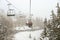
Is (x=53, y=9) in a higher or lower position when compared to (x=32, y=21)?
higher

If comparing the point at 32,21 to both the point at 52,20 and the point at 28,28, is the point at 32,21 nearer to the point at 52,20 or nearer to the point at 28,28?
the point at 28,28

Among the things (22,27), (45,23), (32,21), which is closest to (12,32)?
(22,27)

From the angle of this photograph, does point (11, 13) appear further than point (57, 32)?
Yes

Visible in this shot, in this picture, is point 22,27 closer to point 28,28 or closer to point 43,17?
point 28,28

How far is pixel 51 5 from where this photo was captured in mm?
3016

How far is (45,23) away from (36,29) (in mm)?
181

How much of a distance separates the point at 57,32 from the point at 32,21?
474mm

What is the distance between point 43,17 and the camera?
9.74 ft

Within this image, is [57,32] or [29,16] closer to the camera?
[57,32]

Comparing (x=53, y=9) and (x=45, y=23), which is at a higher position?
(x=53, y=9)

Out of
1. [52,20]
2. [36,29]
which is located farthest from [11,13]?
[52,20]

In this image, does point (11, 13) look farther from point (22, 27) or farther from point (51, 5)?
point (51, 5)

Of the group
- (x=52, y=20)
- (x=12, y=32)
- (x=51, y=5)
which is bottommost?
(x=12, y=32)

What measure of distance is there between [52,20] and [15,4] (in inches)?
26.5
